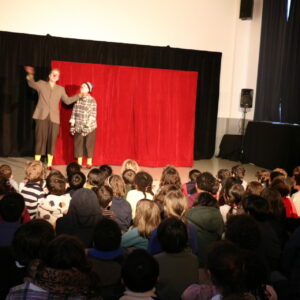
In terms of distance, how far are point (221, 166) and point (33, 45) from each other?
13.9 ft

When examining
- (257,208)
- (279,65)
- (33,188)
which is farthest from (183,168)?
(257,208)

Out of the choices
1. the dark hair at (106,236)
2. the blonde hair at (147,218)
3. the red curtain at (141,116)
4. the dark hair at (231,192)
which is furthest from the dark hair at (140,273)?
the red curtain at (141,116)

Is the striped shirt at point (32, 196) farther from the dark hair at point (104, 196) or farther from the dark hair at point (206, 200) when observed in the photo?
the dark hair at point (206, 200)

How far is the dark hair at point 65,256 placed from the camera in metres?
1.91

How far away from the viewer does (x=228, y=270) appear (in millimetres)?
1877

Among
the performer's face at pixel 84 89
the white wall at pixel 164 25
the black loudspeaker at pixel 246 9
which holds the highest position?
the black loudspeaker at pixel 246 9

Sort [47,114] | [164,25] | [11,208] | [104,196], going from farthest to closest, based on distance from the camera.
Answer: [164,25], [47,114], [104,196], [11,208]

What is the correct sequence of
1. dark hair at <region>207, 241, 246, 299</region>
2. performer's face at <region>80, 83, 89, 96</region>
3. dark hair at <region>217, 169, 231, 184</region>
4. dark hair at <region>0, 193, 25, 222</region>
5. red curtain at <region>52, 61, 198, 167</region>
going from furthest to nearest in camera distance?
1. red curtain at <region>52, 61, 198, 167</region>
2. performer's face at <region>80, 83, 89, 96</region>
3. dark hair at <region>217, 169, 231, 184</region>
4. dark hair at <region>0, 193, 25, 222</region>
5. dark hair at <region>207, 241, 246, 299</region>

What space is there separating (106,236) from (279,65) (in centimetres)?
767

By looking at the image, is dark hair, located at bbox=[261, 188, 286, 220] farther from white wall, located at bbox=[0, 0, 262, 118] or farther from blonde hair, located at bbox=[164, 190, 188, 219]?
white wall, located at bbox=[0, 0, 262, 118]

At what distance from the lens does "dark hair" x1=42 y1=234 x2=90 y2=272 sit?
1.91 metres

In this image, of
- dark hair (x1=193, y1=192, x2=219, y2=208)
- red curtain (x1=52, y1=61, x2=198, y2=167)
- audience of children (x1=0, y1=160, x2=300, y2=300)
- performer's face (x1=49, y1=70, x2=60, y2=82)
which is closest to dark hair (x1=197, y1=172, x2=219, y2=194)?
audience of children (x1=0, y1=160, x2=300, y2=300)

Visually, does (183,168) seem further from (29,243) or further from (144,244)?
(29,243)

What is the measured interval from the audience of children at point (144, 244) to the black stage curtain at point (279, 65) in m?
4.74
